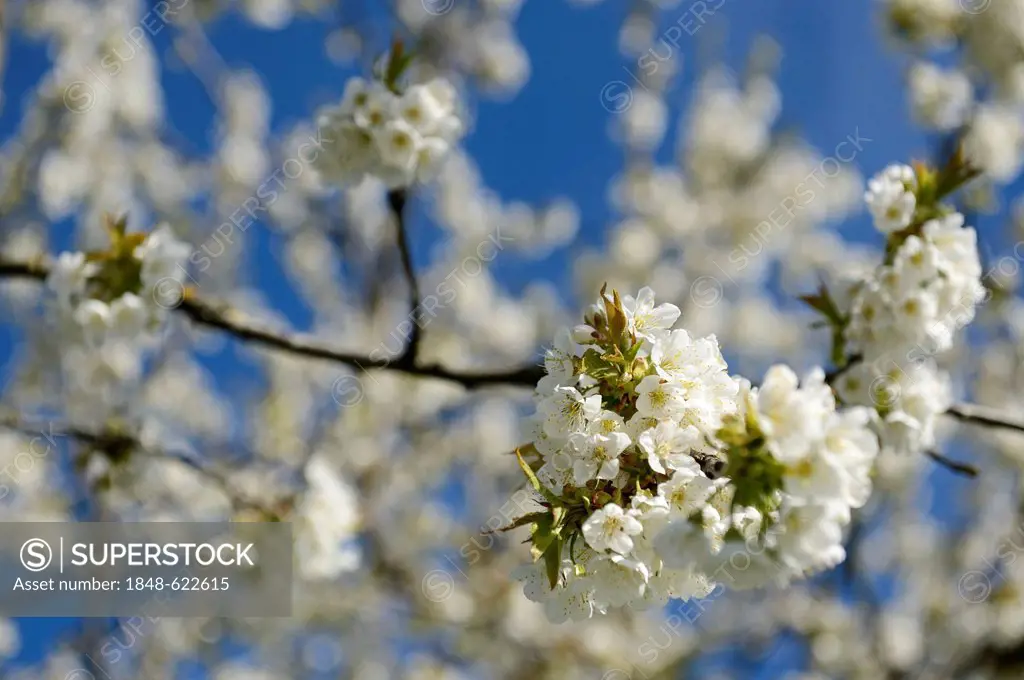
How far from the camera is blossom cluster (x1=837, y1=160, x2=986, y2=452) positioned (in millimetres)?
1956

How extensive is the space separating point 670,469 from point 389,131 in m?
1.44

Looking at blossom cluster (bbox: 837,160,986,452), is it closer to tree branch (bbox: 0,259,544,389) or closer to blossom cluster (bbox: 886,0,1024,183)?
tree branch (bbox: 0,259,544,389)

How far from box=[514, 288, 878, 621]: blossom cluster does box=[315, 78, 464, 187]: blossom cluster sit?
3.82 ft

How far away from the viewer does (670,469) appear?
1.34m

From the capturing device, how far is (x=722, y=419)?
126cm

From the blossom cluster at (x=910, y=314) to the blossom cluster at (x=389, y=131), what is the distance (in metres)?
1.26

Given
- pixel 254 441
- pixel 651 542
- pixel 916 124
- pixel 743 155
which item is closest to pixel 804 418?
pixel 651 542

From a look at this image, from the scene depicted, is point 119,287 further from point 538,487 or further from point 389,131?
point 538,487

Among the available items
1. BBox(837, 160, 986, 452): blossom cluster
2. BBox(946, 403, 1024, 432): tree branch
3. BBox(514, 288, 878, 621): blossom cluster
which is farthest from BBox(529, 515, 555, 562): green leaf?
BBox(946, 403, 1024, 432): tree branch

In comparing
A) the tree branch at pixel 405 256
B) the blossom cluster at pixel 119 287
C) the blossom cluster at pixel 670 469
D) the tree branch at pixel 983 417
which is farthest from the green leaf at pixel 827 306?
the blossom cluster at pixel 119 287

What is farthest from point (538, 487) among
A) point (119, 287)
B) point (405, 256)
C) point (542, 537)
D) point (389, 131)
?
point (119, 287)

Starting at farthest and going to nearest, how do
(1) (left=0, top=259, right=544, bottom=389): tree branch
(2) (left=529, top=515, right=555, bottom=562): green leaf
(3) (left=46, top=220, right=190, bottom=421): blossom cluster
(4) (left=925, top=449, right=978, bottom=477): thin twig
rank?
(1) (left=0, top=259, right=544, bottom=389): tree branch < (3) (left=46, top=220, right=190, bottom=421): blossom cluster < (4) (left=925, top=449, right=978, bottom=477): thin twig < (2) (left=529, top=515, right=555, bottom=562): green leaf

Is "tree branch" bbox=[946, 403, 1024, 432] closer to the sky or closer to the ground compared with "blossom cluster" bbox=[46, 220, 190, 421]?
closer to the ground

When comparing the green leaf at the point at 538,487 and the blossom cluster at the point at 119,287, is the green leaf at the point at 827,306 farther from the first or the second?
the blossom cluster at the point at 119,287
